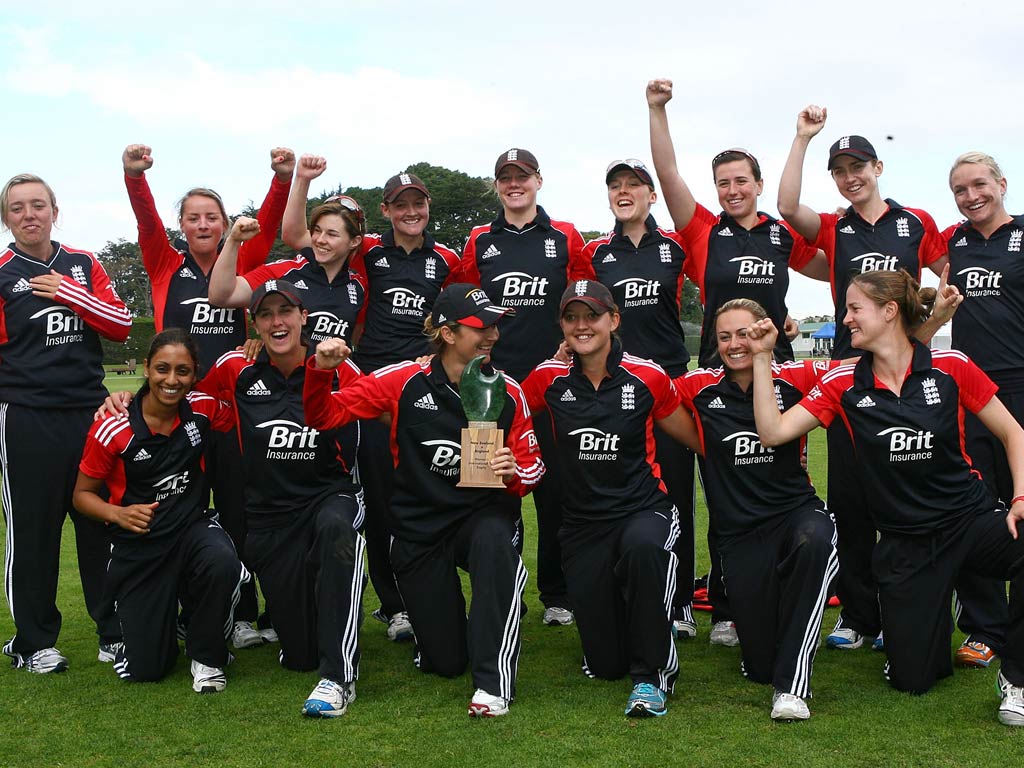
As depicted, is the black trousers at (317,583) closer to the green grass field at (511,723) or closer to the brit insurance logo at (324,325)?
the green grass field at (511,723)

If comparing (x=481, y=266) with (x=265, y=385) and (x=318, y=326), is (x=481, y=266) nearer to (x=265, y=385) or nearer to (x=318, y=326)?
(x=318, y=326)

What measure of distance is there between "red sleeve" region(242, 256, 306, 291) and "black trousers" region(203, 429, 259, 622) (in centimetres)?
89

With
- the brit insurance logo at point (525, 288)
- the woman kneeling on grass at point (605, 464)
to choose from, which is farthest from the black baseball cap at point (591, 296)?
the brit insurance logo at point (525, 288)

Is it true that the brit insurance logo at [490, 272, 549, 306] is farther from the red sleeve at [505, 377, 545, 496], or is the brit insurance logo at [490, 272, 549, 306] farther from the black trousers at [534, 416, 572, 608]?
the red sleeve at [505, 377, 545, 496]

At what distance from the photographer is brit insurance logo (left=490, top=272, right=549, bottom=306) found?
19.7ft

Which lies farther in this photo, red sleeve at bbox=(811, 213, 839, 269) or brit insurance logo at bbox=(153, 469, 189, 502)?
red sleeve at bbox=(811, 213, 839, 269)

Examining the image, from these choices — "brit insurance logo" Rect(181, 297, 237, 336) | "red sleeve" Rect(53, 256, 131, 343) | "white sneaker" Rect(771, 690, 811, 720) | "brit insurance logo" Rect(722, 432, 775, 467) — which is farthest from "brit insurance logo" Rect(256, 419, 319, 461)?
"white sneaker" Rect(771, 690, 811, 720)

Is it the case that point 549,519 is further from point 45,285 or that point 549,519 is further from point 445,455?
point 45,285

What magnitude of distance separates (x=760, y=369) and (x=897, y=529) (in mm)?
1001

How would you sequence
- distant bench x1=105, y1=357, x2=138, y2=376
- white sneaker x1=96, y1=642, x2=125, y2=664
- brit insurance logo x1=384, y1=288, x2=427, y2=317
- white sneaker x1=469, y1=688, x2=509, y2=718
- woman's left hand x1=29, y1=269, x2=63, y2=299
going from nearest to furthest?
1. white sneaker x1=469, y1=688, x2=509, y2=718
2. woman's left hand x1=29, y1=269, x2=63, y2=299
3. white sneaker x1=96, y1=642, x2=125, y2=664
4. brit insurance logo x1=384, y1=288, x2=427, y2=317
5. distant bench x1=105, y1=357, x2=138, y2=376

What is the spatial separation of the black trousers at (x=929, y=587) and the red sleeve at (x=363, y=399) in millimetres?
2562

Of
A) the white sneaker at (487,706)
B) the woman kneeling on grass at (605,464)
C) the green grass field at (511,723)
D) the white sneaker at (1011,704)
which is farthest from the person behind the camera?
the woman kneeling on grass at (605,464)

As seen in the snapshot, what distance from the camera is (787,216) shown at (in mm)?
5871

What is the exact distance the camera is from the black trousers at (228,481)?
5.66 metres
